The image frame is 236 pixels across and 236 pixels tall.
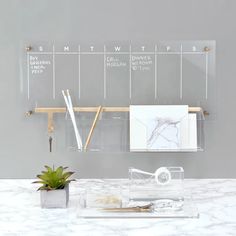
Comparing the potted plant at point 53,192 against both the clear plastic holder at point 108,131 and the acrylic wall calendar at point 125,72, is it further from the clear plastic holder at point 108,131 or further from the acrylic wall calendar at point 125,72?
→ the acrylic wall calendar at point 125,72

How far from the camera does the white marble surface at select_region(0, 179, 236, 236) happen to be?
1564 mm

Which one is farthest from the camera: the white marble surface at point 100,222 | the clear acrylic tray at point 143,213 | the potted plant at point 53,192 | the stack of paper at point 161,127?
the stack of paper at point 161,127

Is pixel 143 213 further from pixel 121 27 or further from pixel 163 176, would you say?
pixel 121 27

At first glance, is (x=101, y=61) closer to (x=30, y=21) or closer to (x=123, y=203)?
(x=30, y=21)

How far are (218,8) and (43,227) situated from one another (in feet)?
3.97

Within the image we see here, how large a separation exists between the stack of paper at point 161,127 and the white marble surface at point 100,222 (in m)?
0.25

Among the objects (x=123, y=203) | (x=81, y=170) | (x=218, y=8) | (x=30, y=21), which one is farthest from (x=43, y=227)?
(x=218, y=8)

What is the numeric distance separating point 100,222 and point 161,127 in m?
0.62

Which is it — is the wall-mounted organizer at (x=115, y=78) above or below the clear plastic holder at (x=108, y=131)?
above

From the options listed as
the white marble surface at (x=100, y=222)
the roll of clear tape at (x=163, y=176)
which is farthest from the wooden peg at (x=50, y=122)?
the roll of clear tape at (x=163, y=176)

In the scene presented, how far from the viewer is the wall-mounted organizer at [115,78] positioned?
2.20 metres

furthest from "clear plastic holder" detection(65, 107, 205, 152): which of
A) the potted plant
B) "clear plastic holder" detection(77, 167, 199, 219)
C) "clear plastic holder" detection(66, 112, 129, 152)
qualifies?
the potted plant

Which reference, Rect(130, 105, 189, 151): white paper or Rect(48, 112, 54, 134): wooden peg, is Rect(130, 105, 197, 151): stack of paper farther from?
Rect(48, 112, 54, 134): wooden peg

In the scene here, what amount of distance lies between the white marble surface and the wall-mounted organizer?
0.37 meters
